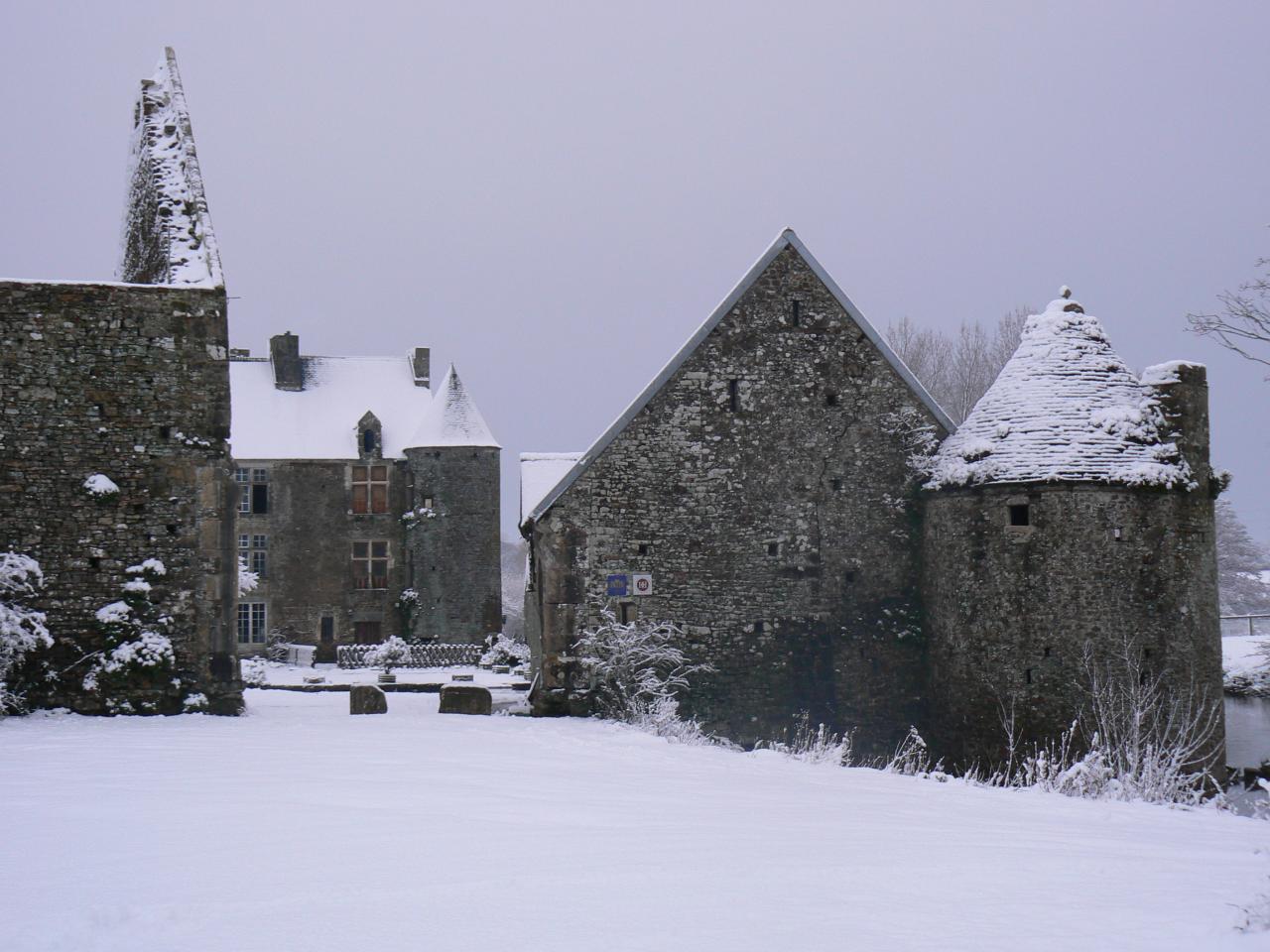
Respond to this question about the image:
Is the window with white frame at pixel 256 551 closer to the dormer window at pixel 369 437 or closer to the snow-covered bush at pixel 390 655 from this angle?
the dormer window at pixel 369 437

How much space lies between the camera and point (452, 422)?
1486 inches

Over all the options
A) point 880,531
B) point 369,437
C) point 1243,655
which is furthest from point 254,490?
point 1243,655

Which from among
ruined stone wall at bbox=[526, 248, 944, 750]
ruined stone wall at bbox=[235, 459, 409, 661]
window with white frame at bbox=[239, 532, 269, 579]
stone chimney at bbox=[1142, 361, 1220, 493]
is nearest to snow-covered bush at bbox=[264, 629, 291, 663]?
ruined stone wall at bbox=[235, 459, 409, 661]

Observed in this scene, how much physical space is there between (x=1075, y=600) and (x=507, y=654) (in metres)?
19.2

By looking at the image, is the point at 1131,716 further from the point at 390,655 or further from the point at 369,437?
the point at 369,437

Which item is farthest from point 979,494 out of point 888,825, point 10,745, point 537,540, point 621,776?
point 10,745

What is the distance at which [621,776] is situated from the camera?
948cm

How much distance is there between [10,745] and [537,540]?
25.0 feet

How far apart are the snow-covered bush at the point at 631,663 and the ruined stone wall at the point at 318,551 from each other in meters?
22.3

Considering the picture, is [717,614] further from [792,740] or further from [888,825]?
[888,825]

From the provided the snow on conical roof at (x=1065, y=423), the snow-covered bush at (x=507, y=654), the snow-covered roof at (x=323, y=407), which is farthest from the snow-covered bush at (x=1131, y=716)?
the snow-covered roof at (x=323, y=407)

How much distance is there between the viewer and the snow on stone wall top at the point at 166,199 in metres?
14.8

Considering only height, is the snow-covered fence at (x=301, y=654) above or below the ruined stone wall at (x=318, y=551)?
below

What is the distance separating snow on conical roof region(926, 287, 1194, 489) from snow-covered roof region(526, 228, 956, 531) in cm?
92
